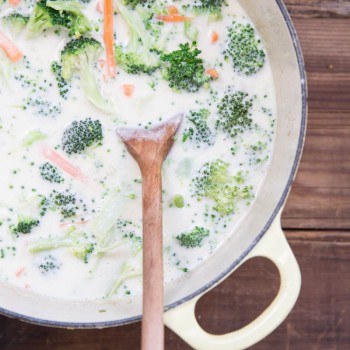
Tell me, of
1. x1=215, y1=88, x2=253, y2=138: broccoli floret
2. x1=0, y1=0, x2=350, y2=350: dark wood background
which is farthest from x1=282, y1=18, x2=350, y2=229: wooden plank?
x1=215, y1=88, x2=253, y2=138: broccoli floret

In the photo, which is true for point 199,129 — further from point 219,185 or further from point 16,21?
point 16,21

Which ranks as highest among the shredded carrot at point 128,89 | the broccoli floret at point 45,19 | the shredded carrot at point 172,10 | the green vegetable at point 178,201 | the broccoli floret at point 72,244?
the shredded carrot at point 172,10

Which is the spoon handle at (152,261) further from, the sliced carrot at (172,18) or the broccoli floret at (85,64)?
the sliced carrot at (172,18)

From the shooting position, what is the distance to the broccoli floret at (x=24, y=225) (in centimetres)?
196

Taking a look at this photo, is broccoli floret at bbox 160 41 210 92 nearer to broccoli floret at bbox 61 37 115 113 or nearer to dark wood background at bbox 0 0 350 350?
broccoli floret at bbox 61 37 115 113

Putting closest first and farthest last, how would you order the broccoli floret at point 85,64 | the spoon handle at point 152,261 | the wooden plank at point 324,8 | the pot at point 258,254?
the spoon handle at point 152,261
the pot at point 258,254
the broccoli floret at point 85,64
the wooden plank at point 324,8

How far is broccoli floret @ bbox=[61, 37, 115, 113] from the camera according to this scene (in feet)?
6.26

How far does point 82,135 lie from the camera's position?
1.93 metres

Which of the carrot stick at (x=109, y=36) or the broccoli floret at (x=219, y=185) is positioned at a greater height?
the carrot stick at (x=109, y=36)

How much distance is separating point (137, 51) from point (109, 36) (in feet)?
0.29

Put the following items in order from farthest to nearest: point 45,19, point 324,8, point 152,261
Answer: point 324,8 → point 45,19 → point 152,261

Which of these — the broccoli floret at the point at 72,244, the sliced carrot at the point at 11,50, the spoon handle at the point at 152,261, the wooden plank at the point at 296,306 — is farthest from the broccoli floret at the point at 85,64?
the wooden plank at the point at 296,306

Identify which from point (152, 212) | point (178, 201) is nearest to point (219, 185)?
point (178, 201)

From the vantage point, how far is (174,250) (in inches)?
78.5
